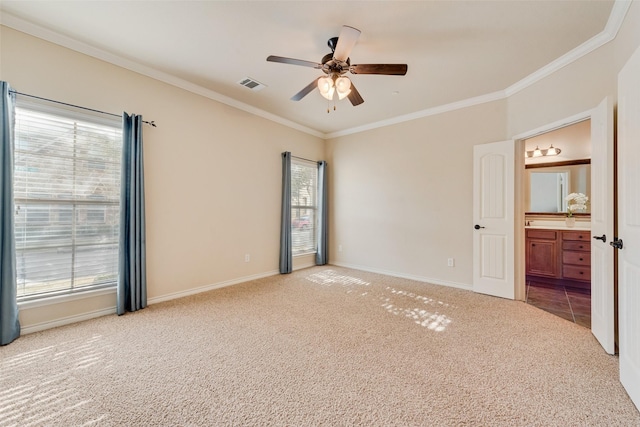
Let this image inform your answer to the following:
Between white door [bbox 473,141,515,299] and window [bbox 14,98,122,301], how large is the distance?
4514mm

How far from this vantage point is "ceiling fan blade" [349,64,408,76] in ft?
7.51

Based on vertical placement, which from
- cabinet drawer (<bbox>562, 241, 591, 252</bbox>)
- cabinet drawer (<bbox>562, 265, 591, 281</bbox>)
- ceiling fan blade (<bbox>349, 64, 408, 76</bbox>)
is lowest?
cabinet drawer (<bbox>562, 265, 591, 281</bbox>)

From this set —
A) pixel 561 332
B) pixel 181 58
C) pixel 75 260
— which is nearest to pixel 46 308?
pixel 75 260

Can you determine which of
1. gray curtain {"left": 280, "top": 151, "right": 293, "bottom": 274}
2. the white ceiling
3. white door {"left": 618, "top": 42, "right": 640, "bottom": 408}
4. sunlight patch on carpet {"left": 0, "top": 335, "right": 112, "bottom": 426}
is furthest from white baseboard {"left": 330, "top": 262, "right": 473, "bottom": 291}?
sunlight patch on carpet {"left": 0, "top": 335, "right": 112, "bottom": 426}

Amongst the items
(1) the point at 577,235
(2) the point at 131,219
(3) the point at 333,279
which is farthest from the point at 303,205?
(1) the point at 577,235

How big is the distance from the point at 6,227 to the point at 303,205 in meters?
3.82

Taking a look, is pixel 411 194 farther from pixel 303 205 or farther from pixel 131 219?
pixel 131 219

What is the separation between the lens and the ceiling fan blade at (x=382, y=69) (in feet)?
7.51

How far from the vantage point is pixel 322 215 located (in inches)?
213

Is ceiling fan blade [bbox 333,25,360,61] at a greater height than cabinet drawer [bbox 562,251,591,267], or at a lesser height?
greater

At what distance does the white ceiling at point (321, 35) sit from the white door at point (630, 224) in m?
0.93

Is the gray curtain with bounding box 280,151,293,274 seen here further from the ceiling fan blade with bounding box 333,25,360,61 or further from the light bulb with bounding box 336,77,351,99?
the ceiling fan blade with bounding box 333,25,360,61

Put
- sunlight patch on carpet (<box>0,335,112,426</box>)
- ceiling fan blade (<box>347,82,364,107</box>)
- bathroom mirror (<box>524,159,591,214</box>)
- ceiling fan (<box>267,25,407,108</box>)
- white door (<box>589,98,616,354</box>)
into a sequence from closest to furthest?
1. sunlight patch on carpet (<box>0,335,112,426</box>)
2. white door (<box>589,98,616,354</box>)
3. ceiling fan (<box>267,25,407,108</box>)
4. ceiling fan blade (<box>347,82,364,107</box>)
5. bathroom mirror (<box>524,159,591,214</box>)

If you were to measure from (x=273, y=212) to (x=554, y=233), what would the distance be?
4506mm
